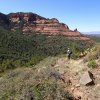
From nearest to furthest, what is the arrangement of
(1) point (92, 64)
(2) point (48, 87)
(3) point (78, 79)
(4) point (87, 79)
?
(2) point (48, 87) < (4) point (87, 79) < (3) point (78, 79) < (1) point (92, 64)

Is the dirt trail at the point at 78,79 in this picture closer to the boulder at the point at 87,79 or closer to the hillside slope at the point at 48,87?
the hillside slope at the point at 48,87

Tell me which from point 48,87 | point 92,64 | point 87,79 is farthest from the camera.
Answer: point 92,64

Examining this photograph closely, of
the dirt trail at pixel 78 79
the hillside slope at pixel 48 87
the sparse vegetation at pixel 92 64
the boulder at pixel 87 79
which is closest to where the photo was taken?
the hillside slope at pixel 48 87

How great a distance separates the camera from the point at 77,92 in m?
8.93

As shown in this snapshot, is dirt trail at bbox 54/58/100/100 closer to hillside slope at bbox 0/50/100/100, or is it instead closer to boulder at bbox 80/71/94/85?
hillside slope at bbox 0/50/100/100

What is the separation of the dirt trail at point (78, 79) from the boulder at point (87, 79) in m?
0.20

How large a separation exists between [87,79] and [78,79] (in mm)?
504

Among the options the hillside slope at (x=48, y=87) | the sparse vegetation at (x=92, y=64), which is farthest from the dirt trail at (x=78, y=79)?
the sparse vegetation at (x=92, y=64)

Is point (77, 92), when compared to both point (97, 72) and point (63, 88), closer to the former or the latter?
point (63, 88)

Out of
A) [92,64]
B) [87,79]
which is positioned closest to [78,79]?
[87,79]

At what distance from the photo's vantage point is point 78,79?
390 inches

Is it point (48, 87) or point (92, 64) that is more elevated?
point (92, 64)

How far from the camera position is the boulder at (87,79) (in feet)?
30.7

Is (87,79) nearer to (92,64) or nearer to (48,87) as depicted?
(92,64)
